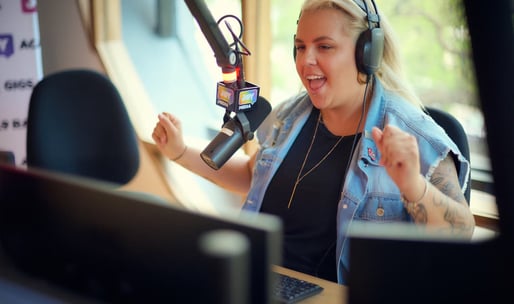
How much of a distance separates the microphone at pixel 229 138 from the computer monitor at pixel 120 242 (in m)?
0.65

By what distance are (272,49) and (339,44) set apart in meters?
1.11

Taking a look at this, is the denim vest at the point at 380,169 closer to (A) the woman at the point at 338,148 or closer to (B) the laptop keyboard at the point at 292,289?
(A) the woman at the point at 338,148

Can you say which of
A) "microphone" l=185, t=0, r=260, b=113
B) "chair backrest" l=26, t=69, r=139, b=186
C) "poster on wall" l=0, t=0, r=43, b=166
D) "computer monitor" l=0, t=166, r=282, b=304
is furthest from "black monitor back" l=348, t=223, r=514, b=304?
"poster on wall" l=0, t=0, r=43, b=166

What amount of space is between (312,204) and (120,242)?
3.40 feet

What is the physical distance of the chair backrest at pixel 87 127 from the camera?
2.32 metres

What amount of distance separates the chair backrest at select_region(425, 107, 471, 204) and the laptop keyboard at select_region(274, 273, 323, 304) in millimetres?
550

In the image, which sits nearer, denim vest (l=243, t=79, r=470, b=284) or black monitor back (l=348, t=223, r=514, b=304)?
black monitor back (l=348, t=223, r=514, b=304)

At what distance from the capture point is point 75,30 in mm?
3705

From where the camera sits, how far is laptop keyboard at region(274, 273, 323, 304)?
1231 millimetres

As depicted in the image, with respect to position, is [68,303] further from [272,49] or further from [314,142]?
[272,49]

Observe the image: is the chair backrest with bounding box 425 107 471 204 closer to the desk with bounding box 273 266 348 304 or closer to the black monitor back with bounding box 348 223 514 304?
the desk with bounding box 273 266 348 304

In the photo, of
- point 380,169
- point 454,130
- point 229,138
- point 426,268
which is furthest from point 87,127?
point 426,268

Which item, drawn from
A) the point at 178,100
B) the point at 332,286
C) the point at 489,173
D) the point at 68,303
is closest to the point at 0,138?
the point at 178,100

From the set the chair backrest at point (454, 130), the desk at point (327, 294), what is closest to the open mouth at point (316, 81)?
the chair backrest at point (454, 130)
